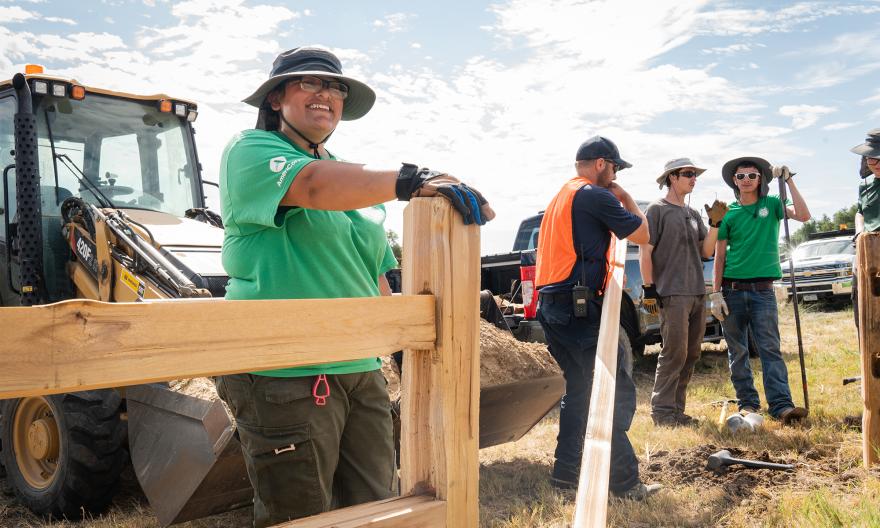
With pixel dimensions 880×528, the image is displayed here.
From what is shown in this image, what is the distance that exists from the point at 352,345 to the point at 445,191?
423 mm

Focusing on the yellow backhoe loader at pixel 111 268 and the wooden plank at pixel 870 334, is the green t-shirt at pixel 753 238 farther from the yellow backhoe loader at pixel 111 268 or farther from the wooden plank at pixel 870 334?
the yellow backhoe loader at pixel 111 268

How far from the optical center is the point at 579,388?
14.8 ft

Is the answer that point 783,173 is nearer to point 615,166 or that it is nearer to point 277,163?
point 615,166

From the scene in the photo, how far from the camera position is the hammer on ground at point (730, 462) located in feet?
14.8

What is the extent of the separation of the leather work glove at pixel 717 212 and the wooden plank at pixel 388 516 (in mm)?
5299

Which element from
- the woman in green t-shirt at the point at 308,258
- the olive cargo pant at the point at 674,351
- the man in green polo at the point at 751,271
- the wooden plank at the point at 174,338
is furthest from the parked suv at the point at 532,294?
the wooden plank at the point at 174,338

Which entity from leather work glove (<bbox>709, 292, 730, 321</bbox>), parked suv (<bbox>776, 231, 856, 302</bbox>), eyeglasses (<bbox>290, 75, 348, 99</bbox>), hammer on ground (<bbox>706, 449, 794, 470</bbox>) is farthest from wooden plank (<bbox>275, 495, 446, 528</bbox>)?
parked suv (<bbox>776, 231, 856, 302</bbox>)

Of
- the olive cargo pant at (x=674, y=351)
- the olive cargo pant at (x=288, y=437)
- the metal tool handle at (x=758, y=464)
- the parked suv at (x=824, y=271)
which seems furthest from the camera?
the parked suv at (x=824, y=271)

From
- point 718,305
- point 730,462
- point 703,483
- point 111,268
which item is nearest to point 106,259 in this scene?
point 111,268

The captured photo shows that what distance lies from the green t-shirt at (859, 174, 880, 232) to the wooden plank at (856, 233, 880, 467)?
88.4 inches

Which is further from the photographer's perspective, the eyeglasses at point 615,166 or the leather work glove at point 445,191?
the eyeglasses at point 615,166

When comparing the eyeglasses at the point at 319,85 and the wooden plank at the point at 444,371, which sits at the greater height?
the eyeglasses at the point at 319,85

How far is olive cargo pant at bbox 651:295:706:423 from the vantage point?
608 centimetres

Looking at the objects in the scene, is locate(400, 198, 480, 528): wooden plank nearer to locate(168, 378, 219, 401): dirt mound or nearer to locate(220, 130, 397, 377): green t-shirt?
locate(220, 130, 397, 377): green t-shirt
